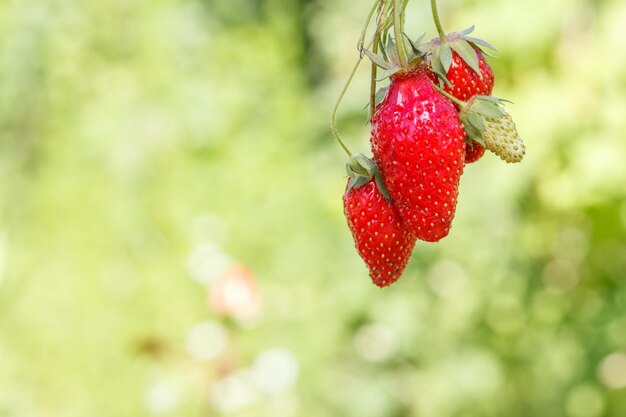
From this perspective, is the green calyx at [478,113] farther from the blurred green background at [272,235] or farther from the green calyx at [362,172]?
the blurred green background at [272,235]

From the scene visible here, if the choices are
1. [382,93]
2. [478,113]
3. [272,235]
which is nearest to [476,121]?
[478,113]

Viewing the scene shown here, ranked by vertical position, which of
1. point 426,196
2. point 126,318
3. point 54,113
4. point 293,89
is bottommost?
point 426,196

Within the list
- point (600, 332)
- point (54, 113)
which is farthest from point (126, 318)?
point (600, 332)

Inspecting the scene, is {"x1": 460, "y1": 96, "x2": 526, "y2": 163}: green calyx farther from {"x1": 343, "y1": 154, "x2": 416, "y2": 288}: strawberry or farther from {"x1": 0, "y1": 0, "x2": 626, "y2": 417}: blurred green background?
{"x1": 0, "y1": 0, "x2": 626, "y2": 417}: blurred green background

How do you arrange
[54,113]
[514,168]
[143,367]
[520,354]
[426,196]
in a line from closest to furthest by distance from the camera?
[426,196], [514,168], [520,354], [143,367], [54,113]

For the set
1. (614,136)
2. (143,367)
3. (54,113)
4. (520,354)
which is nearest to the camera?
(614,136)

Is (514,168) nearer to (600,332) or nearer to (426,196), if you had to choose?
(600,332)

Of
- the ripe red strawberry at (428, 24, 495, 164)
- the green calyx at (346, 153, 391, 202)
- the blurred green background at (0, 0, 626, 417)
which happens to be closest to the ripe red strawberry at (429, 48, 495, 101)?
the ripe red strawberry at (428, 24, 495, 164)
